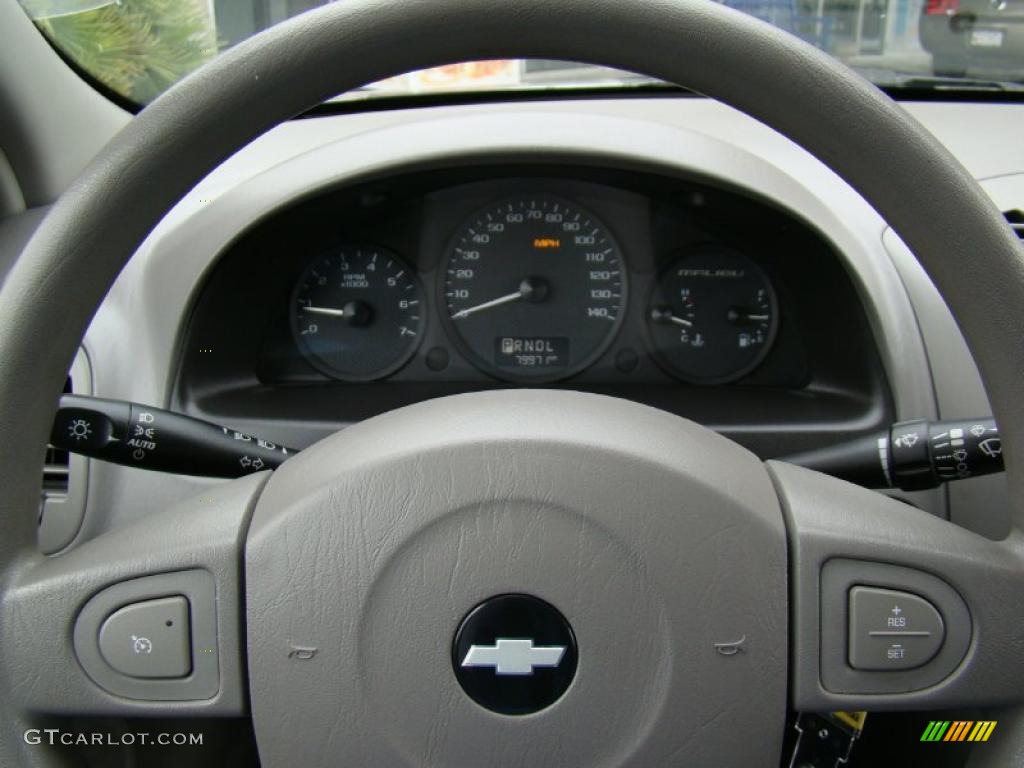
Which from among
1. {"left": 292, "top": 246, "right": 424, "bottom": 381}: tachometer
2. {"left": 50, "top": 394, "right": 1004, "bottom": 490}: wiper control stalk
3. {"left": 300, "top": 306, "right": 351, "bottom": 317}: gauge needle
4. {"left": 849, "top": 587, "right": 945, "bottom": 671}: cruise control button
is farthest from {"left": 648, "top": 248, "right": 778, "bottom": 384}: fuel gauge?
{"left": 849, "top": 587, "right": 945, "bottom": 671}: cruise control button

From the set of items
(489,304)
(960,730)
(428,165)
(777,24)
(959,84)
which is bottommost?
(960,730)

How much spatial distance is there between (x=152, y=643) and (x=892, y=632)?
668 millimetres

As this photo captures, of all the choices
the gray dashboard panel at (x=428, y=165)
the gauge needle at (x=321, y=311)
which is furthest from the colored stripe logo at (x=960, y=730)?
the gauge needle at (x=321, y=311)

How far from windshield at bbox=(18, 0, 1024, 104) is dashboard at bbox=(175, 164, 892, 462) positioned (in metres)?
0.22

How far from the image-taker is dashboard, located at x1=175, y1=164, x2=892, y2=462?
2137mm

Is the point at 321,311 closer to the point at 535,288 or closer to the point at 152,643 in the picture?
the point at 535,288

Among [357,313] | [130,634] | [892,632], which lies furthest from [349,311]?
[892,632]

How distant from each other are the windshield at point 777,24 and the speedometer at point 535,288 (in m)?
0.29

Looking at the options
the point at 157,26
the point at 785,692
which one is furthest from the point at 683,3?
the point at 157,26

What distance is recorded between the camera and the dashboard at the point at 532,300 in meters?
2.14

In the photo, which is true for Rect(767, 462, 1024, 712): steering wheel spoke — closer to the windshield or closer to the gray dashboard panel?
the gray dashboard panel

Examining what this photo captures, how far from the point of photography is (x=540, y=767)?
99 cm

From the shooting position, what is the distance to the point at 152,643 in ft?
3.27

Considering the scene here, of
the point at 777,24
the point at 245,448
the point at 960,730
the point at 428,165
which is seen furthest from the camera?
the point at 777,24
